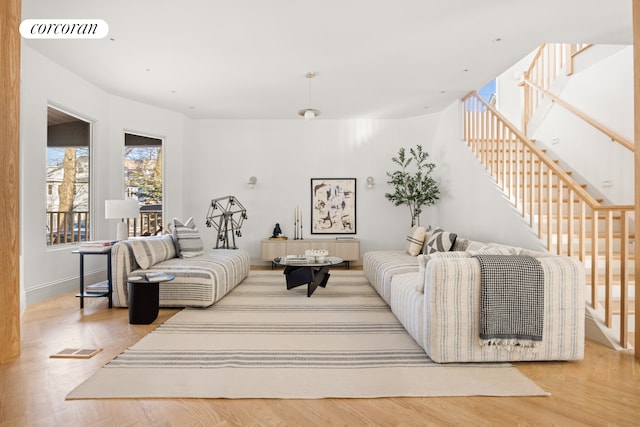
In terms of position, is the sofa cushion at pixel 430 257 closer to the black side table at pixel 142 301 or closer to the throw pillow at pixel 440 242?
the throw pillow at pixel 440 242

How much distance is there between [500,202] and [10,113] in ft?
16.2

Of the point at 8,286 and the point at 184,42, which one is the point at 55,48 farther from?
the point at 8,286

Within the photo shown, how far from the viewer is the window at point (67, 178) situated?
196 inches

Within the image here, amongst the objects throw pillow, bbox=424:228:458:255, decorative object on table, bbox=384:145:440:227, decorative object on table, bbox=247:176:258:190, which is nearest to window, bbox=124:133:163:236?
decorative object on table, bbox=247:176:258:190

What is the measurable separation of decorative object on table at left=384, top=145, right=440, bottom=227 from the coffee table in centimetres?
266

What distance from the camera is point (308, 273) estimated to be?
189 inches

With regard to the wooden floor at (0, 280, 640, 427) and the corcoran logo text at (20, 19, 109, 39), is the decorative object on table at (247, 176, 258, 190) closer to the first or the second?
the corcoran logo text at (20, 19, 109, 39)

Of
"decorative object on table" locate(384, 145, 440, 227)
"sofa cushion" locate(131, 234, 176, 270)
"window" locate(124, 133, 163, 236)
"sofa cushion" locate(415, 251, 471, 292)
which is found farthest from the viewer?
"decorative object on table" locate(384, 145, 440, 227)

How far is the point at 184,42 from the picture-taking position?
161 inches

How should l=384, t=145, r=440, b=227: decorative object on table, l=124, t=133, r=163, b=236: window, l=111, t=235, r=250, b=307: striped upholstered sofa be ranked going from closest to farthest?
l=111, t=235, r=250, b=307: striped upholstered sofa, l=124, t=133, r=163, b=236: window, l=384, t=145, r=440, b=227: decorative object on table

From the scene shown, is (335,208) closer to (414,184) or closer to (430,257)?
(414,184)

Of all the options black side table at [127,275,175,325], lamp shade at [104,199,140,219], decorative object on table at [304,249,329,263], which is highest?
lamp shade at [104,199,140,219]

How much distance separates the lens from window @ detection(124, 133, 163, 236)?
255 inches

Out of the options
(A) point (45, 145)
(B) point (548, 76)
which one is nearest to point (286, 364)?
(A) point (45, 145)
